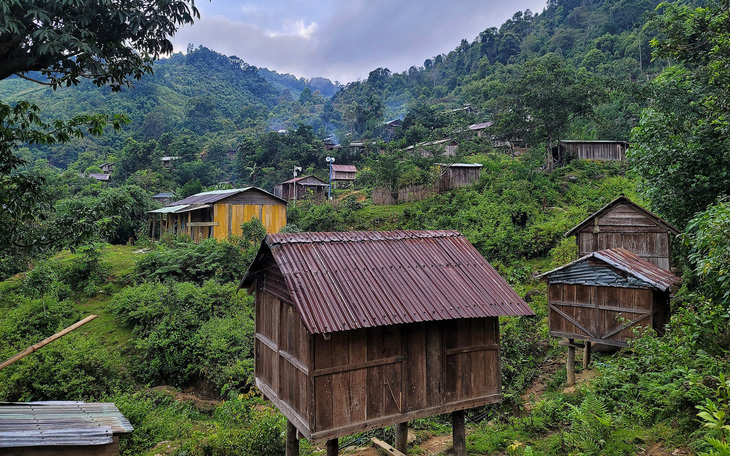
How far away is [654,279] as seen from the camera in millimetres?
11258

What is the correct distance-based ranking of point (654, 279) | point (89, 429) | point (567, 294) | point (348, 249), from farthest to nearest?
1. point (567, 294)
2. point (654, 279)
3. point (348, 249)
4. point (89, 429)

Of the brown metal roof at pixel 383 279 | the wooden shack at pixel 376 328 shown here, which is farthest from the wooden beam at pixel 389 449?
the brown metal roof at pixel 383 279

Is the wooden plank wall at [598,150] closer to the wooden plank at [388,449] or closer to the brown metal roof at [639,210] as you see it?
the brown metal roof at [639,210]

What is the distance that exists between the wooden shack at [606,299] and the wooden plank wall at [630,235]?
10.9ft

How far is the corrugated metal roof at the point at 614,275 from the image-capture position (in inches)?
444

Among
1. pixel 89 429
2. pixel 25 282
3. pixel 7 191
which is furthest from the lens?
pixel 25 282

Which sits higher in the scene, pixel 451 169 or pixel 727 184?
pixel 451 169

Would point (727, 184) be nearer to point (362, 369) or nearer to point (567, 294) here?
point (567, 294)

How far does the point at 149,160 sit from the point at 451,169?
36.8m

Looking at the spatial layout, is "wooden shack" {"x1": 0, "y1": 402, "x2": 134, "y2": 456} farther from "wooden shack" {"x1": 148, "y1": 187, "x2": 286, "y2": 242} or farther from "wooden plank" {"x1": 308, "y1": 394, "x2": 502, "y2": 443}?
"wooden shack" {"x1": 148, "y1": 187, "x2": 286, "y2": 242}

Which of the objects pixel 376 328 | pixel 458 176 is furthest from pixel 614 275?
pixel 458 176

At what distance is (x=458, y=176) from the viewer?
109ft

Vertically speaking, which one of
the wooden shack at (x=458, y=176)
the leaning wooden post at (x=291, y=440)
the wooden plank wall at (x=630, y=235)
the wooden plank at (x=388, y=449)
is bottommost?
the wooden plank at (x=388, y=449)

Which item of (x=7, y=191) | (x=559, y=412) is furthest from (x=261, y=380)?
(x=559, y=412)
